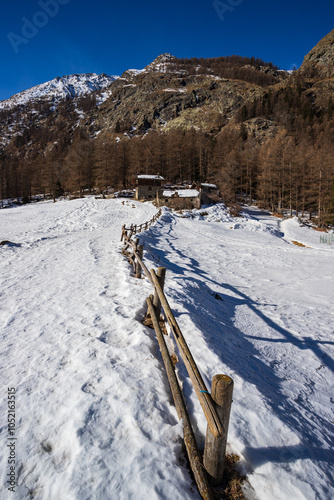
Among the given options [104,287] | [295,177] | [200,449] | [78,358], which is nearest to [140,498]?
[200,449]

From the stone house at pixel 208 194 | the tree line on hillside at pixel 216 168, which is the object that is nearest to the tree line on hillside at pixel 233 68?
the tree line on hillside at pixel 216 168

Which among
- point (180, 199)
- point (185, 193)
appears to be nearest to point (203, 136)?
point (185, 193)

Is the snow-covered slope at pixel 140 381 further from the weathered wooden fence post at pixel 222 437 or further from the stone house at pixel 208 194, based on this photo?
the stone house at pixel 208 194

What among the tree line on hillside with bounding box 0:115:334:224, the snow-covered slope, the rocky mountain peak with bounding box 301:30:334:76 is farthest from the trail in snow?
the rocky mountain peak with bounding box 301:30:334:76

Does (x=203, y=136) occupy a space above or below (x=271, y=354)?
above

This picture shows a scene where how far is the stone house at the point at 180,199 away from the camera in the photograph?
38062 mm

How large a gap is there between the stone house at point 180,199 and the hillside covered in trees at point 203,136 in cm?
852

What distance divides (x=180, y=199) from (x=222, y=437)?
124 feet

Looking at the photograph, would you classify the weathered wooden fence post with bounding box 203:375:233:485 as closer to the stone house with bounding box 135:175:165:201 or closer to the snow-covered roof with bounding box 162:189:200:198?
the snow-covered roof with bounding box 162:189:200:198

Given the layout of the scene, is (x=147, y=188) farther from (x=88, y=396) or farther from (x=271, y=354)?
Answer: (x=88, y=396)

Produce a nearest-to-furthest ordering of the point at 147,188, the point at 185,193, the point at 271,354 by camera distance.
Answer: the point at 271,354 → the point at 185,193 → the point at 147,188

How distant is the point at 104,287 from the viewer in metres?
7.24

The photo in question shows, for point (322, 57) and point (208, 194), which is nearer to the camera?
point (208, 194)

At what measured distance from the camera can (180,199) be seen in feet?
125
